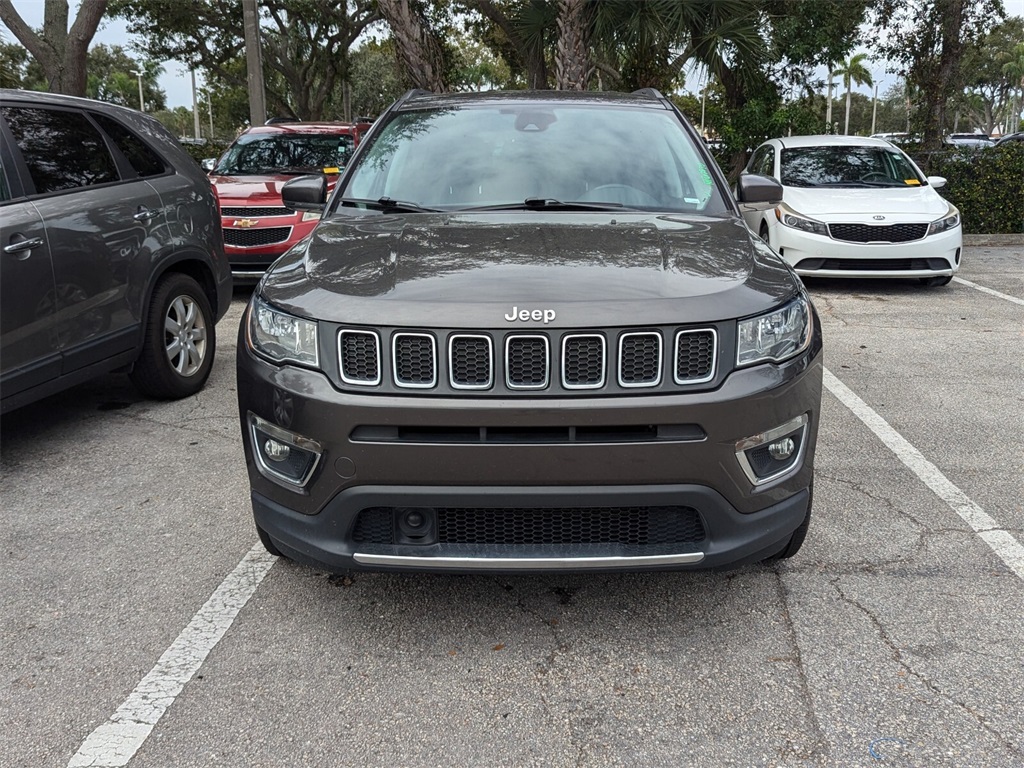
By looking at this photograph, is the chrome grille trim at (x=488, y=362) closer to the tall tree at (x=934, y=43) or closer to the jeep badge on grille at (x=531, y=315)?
the jeep badge on grille at (x=531, y=315)

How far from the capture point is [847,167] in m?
9.96

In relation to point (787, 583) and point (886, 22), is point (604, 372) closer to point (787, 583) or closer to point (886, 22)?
point (787, 583)

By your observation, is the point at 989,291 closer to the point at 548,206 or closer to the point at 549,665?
the point at 548,206

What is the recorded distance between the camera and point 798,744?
2.40m

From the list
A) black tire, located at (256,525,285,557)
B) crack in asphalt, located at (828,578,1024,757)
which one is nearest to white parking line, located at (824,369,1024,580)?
crack in asphalt, located at (828,578,1024,757)

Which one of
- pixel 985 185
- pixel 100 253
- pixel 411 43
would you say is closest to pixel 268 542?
pixel 100 253

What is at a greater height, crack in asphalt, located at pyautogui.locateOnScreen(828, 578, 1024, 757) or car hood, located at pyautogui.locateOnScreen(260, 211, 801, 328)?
car hood, located at pyautogui.locateOnScreen(260, 211, 801, 328)

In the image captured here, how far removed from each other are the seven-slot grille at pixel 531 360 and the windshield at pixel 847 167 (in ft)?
26.0

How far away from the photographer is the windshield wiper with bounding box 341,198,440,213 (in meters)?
3.66

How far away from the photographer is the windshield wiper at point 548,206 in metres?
3.60

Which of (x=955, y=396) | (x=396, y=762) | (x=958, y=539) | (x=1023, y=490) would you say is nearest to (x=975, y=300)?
(x=955, y=396)

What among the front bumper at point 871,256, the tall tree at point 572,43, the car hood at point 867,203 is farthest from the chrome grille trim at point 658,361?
the tall tree at point 572,43

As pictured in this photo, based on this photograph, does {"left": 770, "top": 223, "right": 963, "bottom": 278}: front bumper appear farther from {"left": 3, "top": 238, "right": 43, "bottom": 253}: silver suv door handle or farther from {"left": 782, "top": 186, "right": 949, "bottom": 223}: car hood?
{"left": 3, "top": 238, "right": 43, "bottom": 253}: silver suv door handle

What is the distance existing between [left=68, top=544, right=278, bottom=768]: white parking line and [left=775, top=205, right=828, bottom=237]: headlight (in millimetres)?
6931
